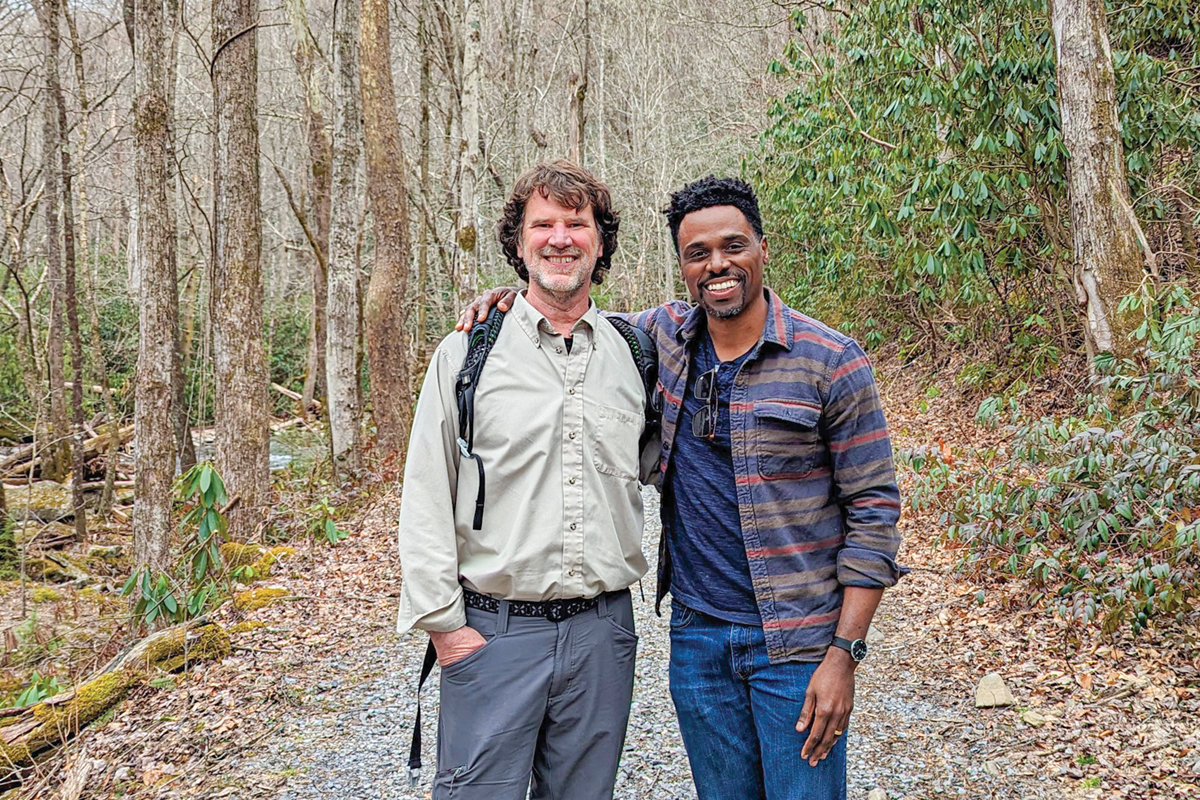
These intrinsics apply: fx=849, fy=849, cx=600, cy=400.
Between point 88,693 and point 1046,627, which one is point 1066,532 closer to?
point 1046,627

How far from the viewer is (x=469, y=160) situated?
12.7 metres

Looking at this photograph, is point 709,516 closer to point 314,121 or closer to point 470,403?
point 470,403

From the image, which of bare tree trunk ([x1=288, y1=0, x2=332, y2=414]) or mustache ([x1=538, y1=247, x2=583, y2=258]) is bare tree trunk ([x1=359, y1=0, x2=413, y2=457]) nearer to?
bare tree trunk ([x1=288, y1=0, x2=332, y2=414])

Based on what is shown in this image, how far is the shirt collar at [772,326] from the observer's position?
2.26 meters

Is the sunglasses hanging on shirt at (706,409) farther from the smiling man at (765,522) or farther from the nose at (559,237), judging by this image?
the nose at (559,237)

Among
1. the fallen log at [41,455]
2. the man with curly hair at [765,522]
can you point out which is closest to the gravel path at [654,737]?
the man with curly hair at [765,522]

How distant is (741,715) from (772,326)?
1048 millimetres

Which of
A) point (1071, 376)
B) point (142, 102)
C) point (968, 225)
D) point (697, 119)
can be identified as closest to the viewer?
point (142, 102)

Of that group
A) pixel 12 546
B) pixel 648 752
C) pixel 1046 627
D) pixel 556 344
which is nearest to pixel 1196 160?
pixel 1046 627

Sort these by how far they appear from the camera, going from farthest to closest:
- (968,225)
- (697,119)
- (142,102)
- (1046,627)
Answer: (697,119), (968,225), (142,102), (1046,627)

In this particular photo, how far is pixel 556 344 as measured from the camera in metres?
2.49

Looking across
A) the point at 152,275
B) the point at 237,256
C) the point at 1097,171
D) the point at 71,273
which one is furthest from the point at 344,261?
the point at 1097,171

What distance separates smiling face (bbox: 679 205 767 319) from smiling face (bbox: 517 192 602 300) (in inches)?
13.7

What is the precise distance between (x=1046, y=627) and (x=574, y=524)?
4081 millimetres
